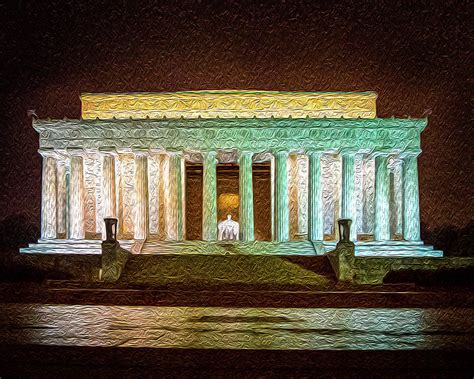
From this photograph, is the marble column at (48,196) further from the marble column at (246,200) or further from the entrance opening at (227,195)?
the entrance opening at (227,195)

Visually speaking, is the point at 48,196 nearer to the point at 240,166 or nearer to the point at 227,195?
the point at 240,166

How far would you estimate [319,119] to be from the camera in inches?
1129

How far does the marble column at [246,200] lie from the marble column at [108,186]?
7.39 m

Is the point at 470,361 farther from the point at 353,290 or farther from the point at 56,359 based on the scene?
the point at 56,359

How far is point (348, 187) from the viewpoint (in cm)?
2966

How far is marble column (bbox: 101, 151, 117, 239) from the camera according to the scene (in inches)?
1174

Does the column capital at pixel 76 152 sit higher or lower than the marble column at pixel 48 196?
higher

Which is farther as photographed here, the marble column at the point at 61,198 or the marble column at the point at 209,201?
the marble column at the point at 61,198

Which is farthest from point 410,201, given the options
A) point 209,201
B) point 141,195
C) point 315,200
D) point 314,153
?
point 141,195

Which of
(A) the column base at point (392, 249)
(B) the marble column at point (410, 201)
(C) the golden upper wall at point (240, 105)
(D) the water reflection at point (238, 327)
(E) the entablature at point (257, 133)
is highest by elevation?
(C) the golden upper wall at point (240, 105)

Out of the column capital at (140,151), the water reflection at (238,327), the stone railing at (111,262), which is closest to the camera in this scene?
the water reflection at (238,327)

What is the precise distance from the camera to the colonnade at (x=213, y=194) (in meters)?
29.1

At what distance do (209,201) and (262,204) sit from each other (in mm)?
8162

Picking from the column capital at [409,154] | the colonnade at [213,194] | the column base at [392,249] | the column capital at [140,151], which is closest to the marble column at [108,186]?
the colonnade at [213,194]
